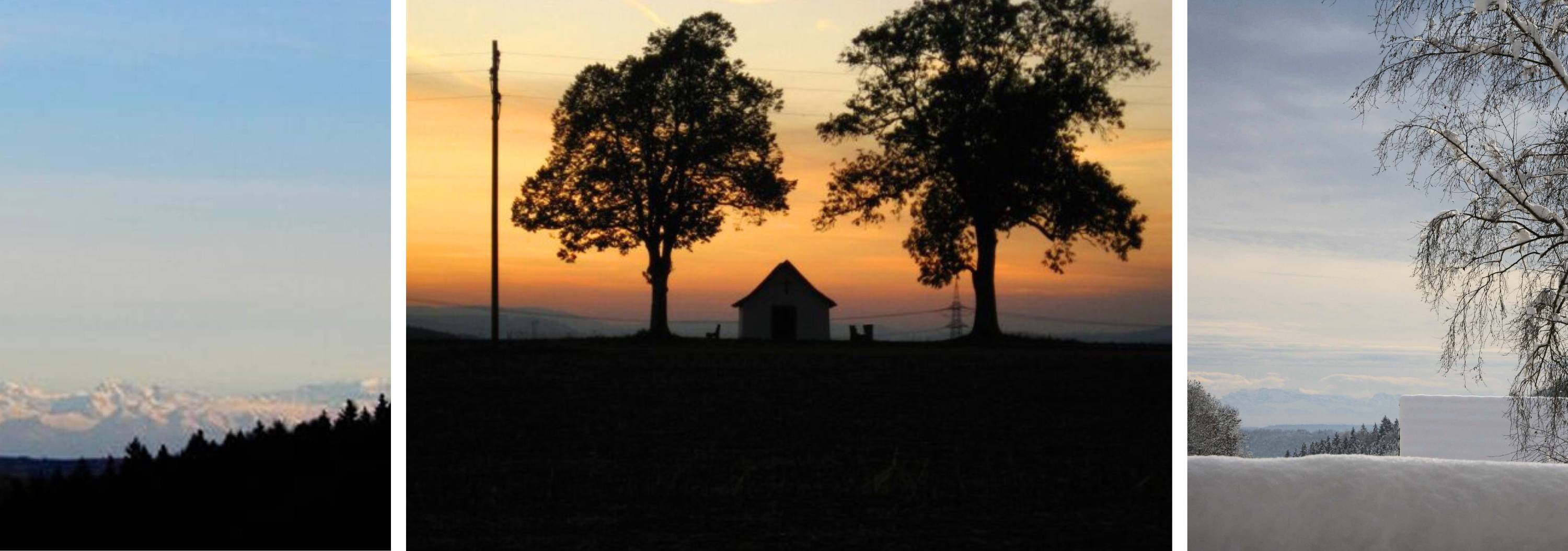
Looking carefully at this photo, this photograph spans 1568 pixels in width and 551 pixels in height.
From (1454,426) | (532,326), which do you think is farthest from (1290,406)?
(1454,426)

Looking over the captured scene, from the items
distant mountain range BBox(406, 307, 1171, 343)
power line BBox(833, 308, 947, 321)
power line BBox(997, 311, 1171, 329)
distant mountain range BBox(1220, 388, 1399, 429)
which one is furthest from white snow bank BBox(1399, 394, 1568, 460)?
distant mountain range BBox(406, 307, 1171, 343)

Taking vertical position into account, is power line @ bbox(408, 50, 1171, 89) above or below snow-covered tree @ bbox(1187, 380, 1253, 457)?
above

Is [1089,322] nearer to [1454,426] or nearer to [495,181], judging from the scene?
[495,181]

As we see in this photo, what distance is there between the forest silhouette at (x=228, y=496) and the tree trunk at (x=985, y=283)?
2.12 metres

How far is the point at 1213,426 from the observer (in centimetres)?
1950

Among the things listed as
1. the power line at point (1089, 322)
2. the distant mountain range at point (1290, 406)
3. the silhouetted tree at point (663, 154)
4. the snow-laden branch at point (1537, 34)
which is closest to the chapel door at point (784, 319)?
the silhouetted tree at point (663, 154)

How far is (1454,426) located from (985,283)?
25.6 m

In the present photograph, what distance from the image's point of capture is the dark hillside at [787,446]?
480cm

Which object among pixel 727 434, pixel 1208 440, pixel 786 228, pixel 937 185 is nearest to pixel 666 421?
pixel 727 434

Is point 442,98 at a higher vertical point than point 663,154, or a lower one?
higher

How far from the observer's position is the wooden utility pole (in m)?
4.87

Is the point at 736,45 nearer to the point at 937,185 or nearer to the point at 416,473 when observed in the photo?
the point at 937,185

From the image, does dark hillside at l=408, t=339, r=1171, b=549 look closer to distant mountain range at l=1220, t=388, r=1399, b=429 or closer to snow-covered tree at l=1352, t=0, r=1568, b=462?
snow-covered tree at l=1352, t=0, r=1568, b=462

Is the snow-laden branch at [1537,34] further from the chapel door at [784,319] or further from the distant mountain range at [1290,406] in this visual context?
the distant mountain range at [1290,406]
